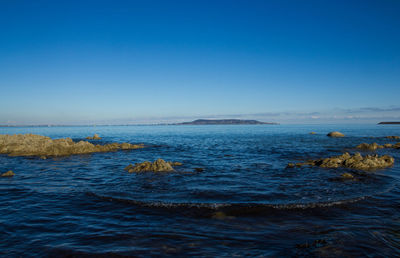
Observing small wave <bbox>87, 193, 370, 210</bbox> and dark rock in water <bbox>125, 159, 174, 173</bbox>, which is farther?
dark rock in water <bbox>125, 159, 174, 173</bbox>

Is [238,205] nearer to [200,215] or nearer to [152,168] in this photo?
[200,215]

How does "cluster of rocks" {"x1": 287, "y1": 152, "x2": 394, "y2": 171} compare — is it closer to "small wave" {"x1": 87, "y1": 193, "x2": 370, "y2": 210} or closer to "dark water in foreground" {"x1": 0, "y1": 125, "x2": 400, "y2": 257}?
"dark water in foreground" {"x1": 0, "y1": 125, "x2": 400, "y2": 257}

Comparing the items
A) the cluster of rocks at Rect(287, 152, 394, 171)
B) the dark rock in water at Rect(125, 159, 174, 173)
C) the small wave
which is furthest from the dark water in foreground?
the cluster of rocks at Rect(287, 152, 394, 171)

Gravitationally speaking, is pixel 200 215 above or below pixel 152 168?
below

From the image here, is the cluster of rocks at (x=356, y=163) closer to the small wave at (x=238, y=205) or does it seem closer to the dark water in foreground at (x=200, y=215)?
the dark water in foreground at (x=200, y=215)

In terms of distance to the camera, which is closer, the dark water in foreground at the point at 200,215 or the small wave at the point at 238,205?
the dark water in foreground at the point at 200,215

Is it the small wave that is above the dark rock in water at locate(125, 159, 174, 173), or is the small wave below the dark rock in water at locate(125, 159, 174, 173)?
below

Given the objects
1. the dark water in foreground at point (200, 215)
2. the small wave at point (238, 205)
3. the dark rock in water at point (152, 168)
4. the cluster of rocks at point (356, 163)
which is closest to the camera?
the dark water in foreground at point (200, 215)

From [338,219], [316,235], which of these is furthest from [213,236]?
[338,219]

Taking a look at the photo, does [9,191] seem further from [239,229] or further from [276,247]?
[276,247]

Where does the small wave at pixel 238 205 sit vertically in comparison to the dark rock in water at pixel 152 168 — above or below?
below

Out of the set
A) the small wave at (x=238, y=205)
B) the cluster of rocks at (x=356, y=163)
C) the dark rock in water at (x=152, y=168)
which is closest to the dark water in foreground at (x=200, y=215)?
the small wave at (x=238, y=205)

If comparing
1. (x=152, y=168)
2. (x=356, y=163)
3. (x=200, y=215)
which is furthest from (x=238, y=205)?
(x=356, y=163)

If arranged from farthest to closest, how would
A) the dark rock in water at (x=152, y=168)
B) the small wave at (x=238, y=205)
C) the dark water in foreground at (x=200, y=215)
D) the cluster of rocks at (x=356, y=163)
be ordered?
the cluster of rocks at (x=356, y=163), the dark rock in water at (x=152, y=168), the small wave at (x=238, y=205), the dark water in foreground at (x=200, y=215)
